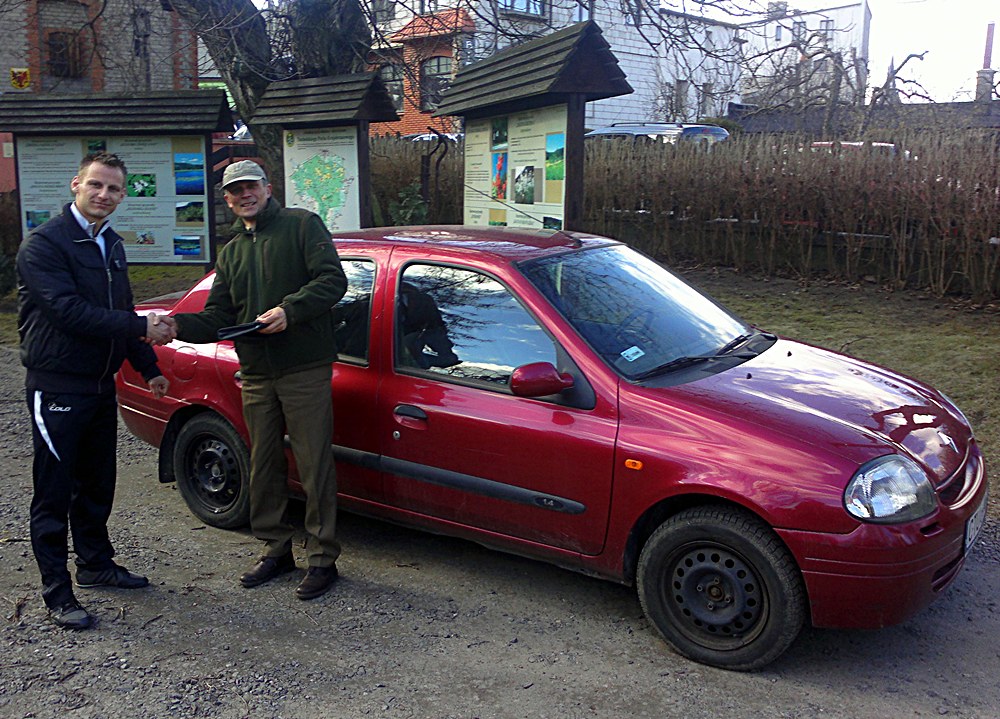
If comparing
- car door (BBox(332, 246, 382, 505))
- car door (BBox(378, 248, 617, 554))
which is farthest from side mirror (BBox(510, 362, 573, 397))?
car door (BBox(332, 246, 382, 505))

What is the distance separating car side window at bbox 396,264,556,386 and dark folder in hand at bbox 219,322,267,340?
2.22 ft

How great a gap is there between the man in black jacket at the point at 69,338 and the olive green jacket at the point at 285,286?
39 centimetres

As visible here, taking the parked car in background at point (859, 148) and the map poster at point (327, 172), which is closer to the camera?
the map poster at point (327, 172)

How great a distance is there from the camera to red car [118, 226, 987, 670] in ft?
11.1

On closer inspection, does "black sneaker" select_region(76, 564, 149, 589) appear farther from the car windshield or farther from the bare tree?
the bare tree

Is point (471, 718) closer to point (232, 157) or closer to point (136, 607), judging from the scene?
point (136, 607)

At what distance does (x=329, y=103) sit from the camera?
28.8 feet

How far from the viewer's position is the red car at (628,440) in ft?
11.1

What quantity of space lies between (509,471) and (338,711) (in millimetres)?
1186

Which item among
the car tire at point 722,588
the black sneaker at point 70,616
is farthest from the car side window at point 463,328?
the black sneaker at point 70,616

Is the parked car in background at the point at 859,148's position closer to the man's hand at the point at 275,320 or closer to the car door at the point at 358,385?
the car door at the point at 358,385

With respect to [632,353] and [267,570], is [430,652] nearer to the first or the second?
[267,570]

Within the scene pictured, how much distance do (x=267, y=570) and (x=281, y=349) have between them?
1067 mm

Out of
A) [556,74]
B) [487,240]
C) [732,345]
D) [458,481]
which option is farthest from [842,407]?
[556,74]
